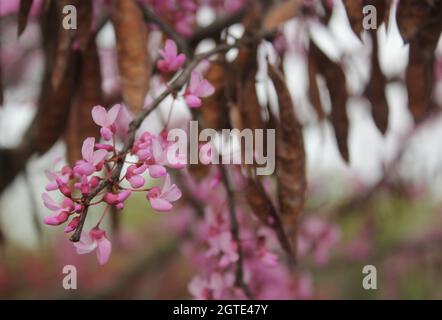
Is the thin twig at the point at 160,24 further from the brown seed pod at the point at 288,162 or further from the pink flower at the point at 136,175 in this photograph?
the pink flower at the point at 136,175

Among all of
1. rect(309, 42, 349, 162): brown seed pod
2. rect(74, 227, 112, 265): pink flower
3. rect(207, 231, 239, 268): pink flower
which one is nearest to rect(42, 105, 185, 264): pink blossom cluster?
rect(74, 227, 112, 265): pink flower

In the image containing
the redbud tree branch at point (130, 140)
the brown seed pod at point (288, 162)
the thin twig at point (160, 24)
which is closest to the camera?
the redbud tree branch at point (130, 140)

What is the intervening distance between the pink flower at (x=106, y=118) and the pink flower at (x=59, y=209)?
0.26 feet

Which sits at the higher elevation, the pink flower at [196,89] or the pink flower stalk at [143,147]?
the pink flower at [196,89]

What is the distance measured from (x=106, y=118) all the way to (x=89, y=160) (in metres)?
0.06

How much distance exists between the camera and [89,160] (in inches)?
26.8

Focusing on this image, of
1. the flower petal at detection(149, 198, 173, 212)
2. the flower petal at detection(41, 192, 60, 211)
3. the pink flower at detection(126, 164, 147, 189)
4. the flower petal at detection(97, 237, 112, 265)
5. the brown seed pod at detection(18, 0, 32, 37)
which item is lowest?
the flower petal at detection(97, 237, 112, 265)

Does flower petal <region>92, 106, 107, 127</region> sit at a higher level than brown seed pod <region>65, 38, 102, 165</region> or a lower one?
lower

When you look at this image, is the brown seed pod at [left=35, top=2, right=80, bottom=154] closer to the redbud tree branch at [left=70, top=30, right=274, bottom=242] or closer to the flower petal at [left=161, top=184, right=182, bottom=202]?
the redbud tree branch at [left=70, top=30, right=274, bottom=242]

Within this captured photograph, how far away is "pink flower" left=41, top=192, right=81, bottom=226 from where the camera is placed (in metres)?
0.67

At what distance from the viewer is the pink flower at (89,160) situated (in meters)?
0.67

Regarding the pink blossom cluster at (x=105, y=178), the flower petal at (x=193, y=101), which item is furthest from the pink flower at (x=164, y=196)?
the flower petal at (x=193, y=101)

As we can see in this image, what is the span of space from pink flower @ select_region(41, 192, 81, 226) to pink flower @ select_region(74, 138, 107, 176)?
3cm

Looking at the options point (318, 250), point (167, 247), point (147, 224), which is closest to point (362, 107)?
point (167, 247)
